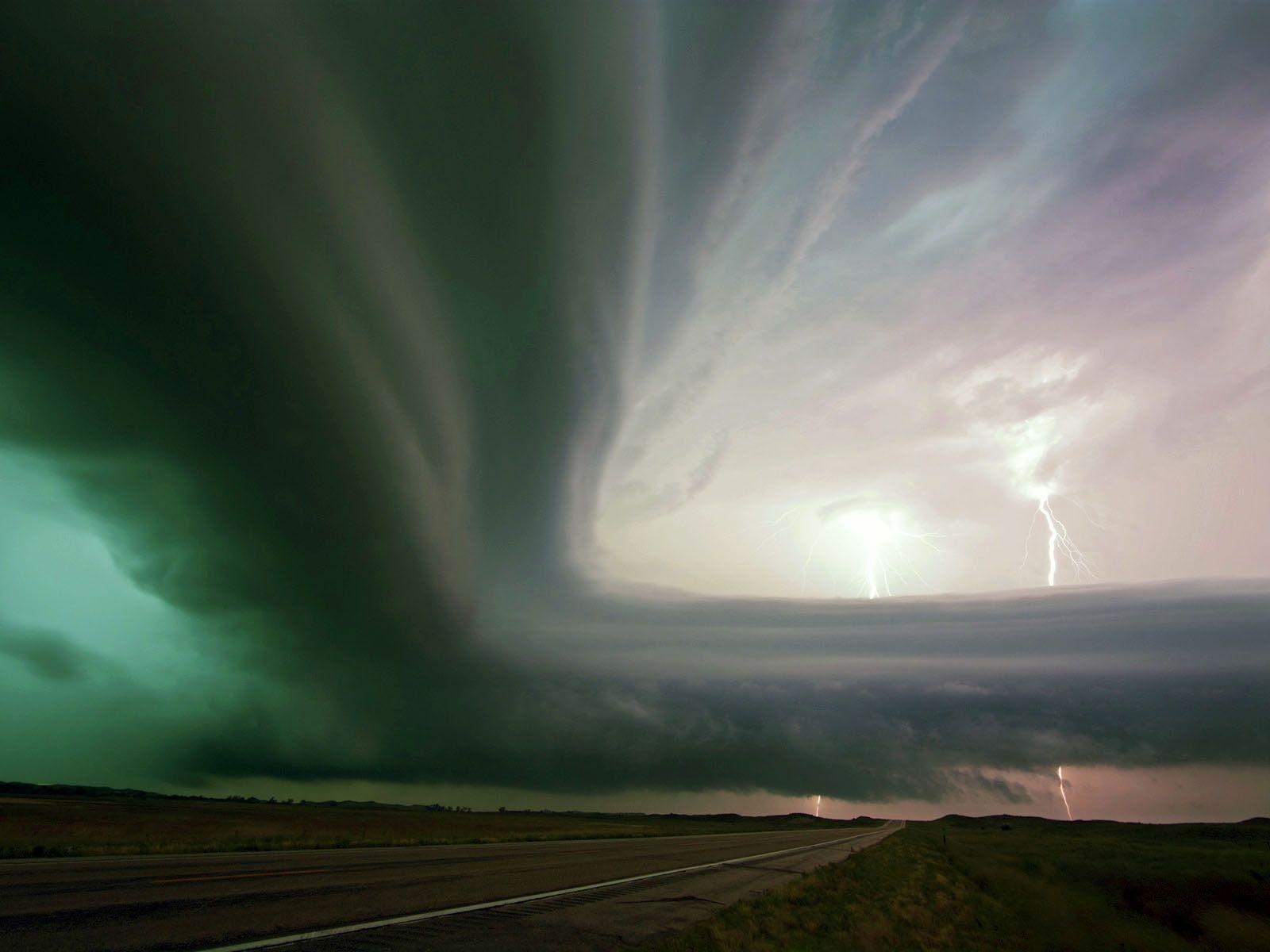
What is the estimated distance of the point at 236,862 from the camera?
67.9 ft

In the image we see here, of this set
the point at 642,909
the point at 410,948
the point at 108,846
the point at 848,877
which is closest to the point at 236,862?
the point at 108,846

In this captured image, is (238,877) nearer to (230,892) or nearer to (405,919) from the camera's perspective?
(230,892)

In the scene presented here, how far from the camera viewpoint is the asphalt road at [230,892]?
9422 mm

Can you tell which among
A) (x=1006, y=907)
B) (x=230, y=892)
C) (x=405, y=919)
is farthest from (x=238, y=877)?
(x=1006, y=907)

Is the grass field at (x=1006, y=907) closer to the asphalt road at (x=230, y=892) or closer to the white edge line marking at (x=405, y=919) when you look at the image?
the white edge line marking at (x=405, y=919)

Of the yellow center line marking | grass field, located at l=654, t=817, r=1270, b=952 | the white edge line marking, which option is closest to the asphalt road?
the yellow center line marking

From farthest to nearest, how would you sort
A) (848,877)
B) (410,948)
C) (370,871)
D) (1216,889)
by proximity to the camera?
(1216,889), (848,877), (370,871), (410,948)

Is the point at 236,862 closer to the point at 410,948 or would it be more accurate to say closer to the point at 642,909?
the point at 642,909

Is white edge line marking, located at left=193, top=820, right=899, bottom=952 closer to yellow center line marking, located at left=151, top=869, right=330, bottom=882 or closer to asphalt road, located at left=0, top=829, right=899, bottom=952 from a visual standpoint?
asphalt road, located at left=0, top=829, right=899, bottom=952

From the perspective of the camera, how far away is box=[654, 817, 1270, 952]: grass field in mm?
15430

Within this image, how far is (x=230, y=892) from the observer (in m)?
13.6

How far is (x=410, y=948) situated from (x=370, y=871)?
11980 millimetres

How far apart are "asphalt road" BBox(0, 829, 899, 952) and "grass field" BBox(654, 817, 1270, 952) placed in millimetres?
6227

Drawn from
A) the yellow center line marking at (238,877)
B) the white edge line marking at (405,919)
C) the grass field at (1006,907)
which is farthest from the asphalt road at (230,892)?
the grass field at (1006,907)
